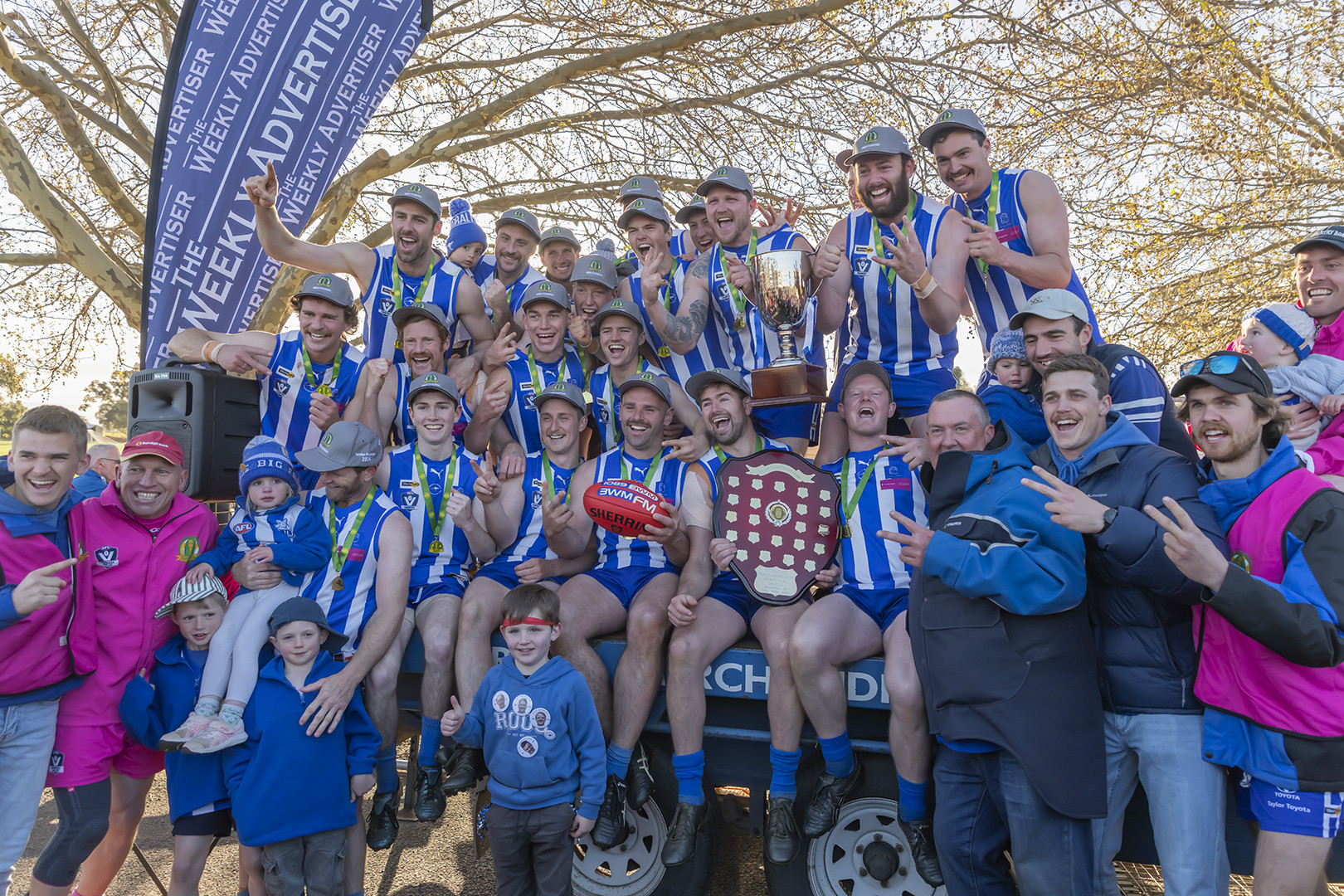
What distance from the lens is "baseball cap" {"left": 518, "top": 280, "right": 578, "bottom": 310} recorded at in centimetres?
510

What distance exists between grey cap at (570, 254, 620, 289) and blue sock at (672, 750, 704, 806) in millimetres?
2934

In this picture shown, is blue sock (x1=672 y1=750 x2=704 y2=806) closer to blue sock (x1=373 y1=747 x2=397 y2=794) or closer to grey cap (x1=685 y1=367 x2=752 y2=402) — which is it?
blue sock (x1=373 y1=747 x2=397 y2=794)

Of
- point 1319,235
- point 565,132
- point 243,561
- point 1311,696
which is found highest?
point 565,132

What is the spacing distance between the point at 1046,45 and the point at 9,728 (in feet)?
35.6

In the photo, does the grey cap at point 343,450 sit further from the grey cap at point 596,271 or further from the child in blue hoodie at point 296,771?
the grey cap at point 596,271

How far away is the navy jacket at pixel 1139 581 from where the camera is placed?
2.73 m

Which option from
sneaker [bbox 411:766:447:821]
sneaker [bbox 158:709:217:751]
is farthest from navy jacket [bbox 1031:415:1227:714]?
sneaker [bbox 158:709:217:751]

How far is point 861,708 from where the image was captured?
3.69 metres

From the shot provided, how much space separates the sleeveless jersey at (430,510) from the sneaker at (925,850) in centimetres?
252

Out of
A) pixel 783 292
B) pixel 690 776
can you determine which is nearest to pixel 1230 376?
pixel 783 292

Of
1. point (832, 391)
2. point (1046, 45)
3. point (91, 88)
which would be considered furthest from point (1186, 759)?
point (91, 88)

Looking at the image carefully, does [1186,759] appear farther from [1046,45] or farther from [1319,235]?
[1046,45]

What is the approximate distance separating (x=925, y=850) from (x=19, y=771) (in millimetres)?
3744

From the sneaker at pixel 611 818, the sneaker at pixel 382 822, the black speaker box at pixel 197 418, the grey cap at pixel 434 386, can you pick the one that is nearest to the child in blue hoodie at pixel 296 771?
the sneaker at pixel 382 822
